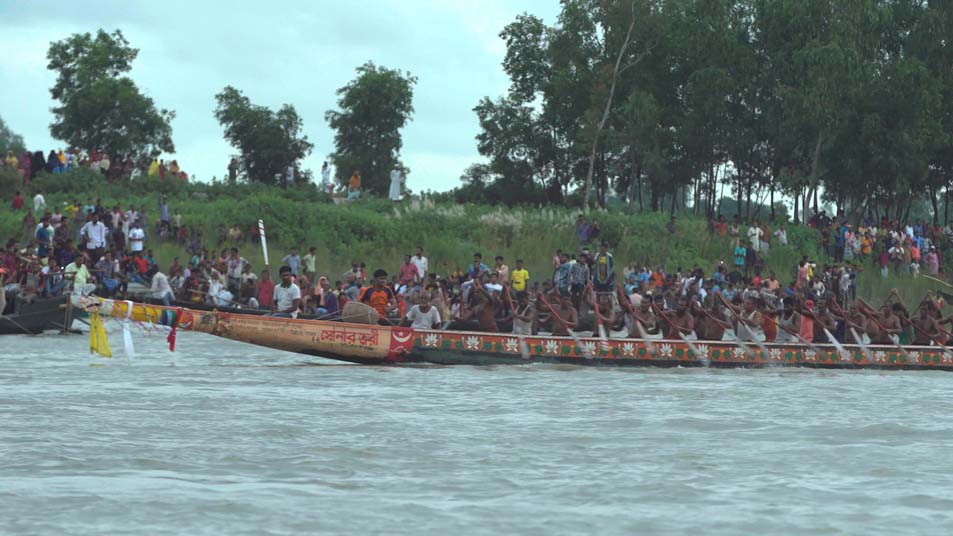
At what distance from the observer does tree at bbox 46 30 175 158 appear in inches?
1797

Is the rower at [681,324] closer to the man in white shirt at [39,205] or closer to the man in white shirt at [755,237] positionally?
the man in white shirt at [755,237]

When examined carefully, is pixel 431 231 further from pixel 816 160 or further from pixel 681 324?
pixel 681 324

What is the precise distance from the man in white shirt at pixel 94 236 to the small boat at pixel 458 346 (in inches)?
395

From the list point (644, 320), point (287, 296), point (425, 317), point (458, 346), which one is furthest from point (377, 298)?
point (644, 320)

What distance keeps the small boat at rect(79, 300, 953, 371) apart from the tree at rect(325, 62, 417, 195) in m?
28.4

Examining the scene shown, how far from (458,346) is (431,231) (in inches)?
726

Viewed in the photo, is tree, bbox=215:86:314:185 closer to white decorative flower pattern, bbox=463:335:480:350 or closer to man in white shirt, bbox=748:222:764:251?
man in white shirt, bbox=748:222:764:251

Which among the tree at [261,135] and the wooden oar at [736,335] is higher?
the tree at [261,135]

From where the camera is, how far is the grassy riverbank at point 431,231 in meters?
35.5

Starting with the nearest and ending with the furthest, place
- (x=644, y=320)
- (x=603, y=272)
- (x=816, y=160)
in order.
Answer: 1. (x=644, y=320)
2. (x=603, y=272)
3. (x=816, y=160)

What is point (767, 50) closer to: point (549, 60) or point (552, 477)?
point (549, 60)

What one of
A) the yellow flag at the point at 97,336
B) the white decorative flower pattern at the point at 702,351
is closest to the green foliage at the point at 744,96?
the white decorative flower pattern at the point at 702,351

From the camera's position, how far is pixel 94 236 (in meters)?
28.1

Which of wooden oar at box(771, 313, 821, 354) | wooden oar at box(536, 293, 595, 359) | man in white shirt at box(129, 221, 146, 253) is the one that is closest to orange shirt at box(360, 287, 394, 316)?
wooden oar at box(536, 293, 595, 359)
